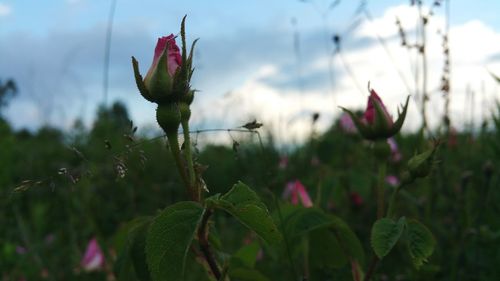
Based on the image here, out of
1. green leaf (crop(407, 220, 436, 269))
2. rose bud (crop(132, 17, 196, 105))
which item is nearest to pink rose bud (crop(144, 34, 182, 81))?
rose bud (crop(132, 17, 196, 105))

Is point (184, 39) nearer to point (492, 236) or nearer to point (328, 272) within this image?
point (328, 272)

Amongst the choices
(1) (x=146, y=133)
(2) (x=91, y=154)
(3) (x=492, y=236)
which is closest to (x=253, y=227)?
(3) (x=492, y=236)

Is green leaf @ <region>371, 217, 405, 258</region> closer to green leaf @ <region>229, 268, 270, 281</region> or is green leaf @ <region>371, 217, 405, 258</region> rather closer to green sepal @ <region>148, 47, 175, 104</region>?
green leaf @ <region>229, 268, 270, 281</region>

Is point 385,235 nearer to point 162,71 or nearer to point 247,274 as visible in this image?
point 247,274

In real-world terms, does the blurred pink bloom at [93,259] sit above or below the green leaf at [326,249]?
below

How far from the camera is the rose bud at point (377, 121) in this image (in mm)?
1029

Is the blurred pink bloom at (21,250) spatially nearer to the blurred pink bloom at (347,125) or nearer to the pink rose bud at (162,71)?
the blurred pink bloom at (347,125)

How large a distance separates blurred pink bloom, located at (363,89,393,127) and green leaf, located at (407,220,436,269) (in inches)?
7.0

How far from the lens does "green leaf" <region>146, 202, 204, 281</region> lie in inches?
30.0

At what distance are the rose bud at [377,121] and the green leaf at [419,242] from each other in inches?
6.6

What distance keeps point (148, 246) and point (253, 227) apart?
0.12 meters

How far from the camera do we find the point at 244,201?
785 millimetres

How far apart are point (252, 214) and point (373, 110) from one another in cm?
38

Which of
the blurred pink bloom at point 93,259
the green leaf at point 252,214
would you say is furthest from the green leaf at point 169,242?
the blurred pink bloom at point 93,259
